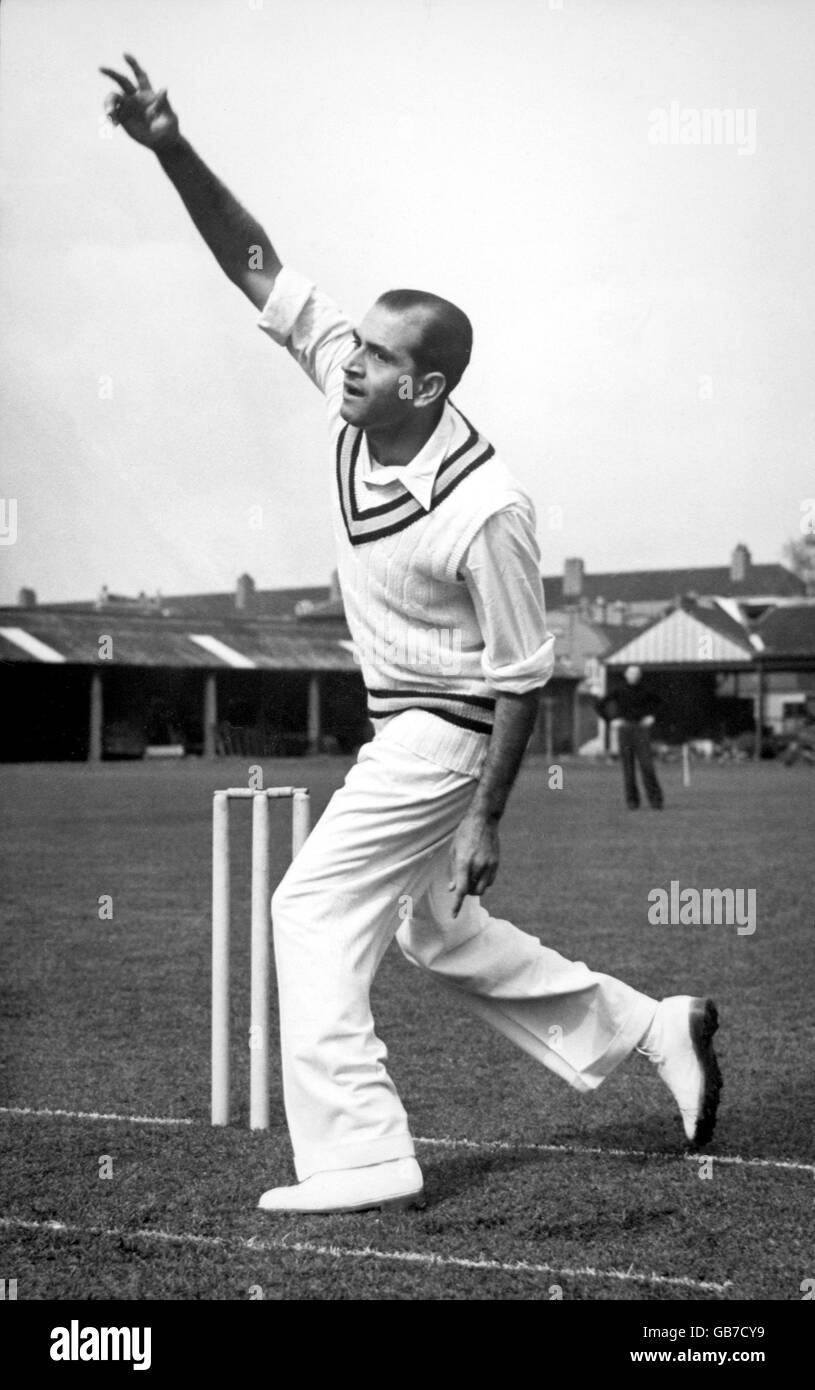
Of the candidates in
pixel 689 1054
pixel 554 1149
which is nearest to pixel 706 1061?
pixel 689 1054

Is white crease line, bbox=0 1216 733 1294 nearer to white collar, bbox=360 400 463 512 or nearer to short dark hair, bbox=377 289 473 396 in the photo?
white collar, bbox=360 400 463 512

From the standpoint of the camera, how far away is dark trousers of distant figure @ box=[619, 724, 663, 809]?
73.7ft

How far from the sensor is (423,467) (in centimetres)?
433

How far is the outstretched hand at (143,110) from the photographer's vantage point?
15.0ft

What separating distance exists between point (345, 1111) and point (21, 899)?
8609 millimetres

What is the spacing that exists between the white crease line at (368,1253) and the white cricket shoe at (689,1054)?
1.05 m

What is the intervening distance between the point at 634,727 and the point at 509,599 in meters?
18.3

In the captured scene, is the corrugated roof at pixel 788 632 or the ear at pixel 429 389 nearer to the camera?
the ear at pixel 429 389

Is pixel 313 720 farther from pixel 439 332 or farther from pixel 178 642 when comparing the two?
pixel 439 332

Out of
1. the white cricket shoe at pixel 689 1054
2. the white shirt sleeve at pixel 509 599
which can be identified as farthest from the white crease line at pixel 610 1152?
the white shirt sleeve at pixel 509 599

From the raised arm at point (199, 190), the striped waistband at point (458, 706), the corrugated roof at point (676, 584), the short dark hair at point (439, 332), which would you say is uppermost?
the corrugated roof at point (676, 584)

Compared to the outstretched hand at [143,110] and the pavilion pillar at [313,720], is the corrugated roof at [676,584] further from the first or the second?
the outstretched hand at [143,110]
